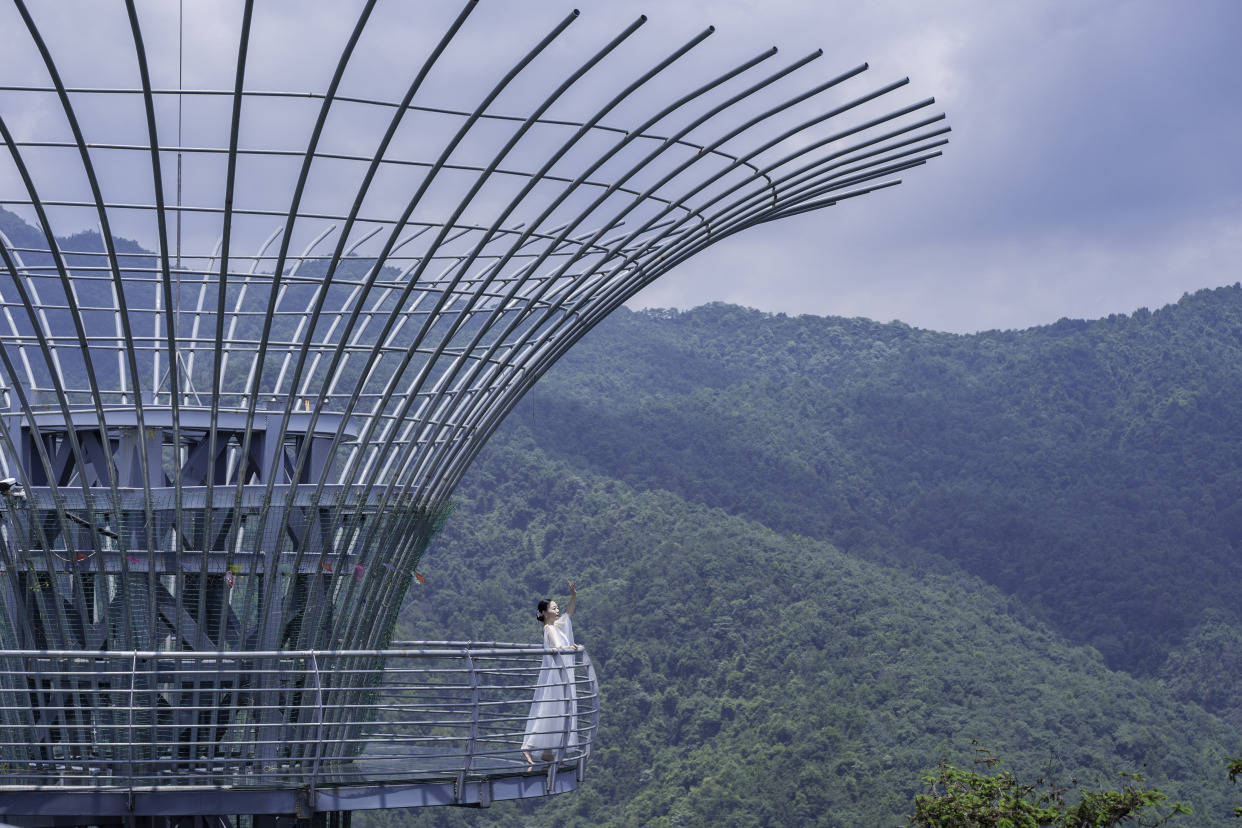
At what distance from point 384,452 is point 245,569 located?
1776 millimetres

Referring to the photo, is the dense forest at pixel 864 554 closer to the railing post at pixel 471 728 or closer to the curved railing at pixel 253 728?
the curved railing at pixel 253 728

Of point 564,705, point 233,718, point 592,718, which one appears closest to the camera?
point 564,705

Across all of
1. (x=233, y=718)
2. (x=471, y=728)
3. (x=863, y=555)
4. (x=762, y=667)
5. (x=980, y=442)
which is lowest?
(x=471, y=728)

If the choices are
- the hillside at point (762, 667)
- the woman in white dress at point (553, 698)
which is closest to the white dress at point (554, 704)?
the woman in white dress at point (553, 698)

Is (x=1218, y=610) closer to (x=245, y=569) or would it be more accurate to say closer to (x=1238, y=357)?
(x=1238, y=357)

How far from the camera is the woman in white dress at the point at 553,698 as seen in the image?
1341cm

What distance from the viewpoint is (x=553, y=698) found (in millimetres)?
13562

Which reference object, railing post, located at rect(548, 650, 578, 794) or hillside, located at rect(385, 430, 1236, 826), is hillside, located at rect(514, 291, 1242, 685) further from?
railing post, located at rect(548, 650, 578, 794)

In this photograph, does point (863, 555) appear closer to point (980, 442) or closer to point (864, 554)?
point (864, 554)

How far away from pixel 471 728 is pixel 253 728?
265 cm

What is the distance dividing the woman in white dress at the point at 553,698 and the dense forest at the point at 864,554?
5733 centimetres

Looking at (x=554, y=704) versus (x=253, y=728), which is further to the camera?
(x=253, y=728)

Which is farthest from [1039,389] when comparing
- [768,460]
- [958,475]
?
[768,460]

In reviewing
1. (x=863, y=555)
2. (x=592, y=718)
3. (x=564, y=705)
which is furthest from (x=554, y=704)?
(x=863, y=555)
